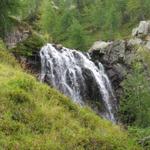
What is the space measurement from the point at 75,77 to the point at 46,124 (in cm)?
2559

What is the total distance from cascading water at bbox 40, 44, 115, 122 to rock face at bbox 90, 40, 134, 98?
4485 mm

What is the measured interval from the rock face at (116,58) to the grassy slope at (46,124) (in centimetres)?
3041

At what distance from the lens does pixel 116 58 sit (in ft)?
175

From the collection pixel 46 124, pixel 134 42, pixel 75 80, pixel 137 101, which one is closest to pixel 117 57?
pixel 134 42

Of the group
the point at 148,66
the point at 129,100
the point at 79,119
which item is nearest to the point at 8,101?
the point at 79,119

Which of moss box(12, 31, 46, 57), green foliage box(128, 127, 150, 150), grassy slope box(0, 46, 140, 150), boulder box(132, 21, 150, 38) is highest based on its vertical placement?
moss box(12, 31, 46, 57)

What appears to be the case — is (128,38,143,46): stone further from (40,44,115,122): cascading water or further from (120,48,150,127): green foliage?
(120,48,150,127): green foliage

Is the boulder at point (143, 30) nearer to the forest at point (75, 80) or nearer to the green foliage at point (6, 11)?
the forest at point (75, 80)

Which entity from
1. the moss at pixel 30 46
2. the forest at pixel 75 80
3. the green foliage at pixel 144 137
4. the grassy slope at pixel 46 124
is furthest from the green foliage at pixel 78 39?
the green foliage at pixel 144 137

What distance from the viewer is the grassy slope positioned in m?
13.9

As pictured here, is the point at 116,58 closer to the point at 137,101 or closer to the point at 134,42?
the point at 134,42

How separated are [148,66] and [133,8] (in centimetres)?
3686

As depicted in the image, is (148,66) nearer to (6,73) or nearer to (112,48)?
(112,48)

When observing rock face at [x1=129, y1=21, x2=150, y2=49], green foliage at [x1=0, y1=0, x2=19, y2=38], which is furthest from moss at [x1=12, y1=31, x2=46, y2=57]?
rock face at [x1=129, y1=21, x2=150, y2=49]
